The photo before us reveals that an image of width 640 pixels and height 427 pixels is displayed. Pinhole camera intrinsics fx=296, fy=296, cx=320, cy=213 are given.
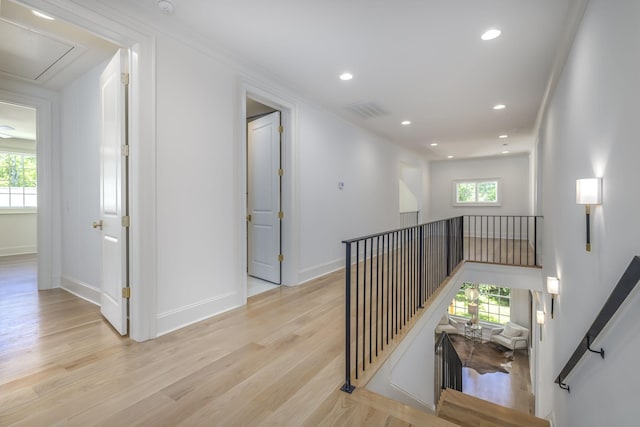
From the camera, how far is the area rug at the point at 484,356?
852cm

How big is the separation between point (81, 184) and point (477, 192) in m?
10.2

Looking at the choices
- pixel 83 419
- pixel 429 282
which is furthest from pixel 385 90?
pixel 83 419

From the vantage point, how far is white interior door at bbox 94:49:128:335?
8.29 ft

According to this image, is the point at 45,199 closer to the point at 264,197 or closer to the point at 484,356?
the point at 264,197

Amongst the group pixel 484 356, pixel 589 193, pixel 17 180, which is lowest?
pixel 484 356

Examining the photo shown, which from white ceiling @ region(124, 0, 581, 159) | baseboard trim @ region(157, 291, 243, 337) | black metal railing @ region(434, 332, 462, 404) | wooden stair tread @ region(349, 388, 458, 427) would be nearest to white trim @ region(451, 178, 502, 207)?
black metal railing @ region(434, 332, 462, 404)

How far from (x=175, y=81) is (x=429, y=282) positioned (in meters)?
3.69

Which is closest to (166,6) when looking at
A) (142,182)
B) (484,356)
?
(142,182)

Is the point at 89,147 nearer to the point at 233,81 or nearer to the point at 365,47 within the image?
the point at 233,81

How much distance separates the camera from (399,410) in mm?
1696

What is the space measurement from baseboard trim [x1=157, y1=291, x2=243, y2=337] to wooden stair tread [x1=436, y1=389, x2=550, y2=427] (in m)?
2.57

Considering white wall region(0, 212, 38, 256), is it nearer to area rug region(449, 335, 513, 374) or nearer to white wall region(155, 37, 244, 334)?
white wall region(155, 37, 244, 334)

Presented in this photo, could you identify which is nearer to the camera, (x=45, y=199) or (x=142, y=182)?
(x=142, y=182)

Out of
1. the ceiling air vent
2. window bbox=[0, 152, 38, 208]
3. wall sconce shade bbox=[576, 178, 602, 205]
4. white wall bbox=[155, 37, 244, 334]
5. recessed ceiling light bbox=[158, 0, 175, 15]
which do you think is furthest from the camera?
window bbox=[0, 152, 38, 208]
